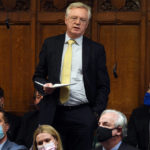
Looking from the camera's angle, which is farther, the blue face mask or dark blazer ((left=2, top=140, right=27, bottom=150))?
the blue face mask

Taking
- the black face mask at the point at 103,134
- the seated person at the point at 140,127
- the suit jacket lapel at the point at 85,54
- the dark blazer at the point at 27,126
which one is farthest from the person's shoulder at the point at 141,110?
the black face mask at the point at 103,134

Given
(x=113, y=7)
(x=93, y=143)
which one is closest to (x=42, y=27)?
(x=113, y=7)

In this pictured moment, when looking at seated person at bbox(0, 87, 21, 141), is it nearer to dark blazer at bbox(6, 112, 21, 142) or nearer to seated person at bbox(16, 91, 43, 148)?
dark blazer at bbox(6, 112, 21, 142)

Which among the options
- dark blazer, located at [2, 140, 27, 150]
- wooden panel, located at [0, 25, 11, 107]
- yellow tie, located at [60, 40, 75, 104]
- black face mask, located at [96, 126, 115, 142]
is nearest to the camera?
black face mask, located at [96, 126, 115, 142]

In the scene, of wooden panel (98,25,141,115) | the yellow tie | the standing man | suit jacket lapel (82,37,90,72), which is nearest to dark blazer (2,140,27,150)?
the standing man

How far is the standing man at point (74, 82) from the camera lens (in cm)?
632

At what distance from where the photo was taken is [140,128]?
739cm

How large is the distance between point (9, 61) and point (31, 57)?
32 cm

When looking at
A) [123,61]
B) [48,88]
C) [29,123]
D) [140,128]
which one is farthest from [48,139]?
[123,61]

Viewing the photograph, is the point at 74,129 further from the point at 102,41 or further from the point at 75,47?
the point at 102,41

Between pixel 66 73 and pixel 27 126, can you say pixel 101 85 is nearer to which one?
pixel 66 73

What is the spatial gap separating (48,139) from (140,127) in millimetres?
1590

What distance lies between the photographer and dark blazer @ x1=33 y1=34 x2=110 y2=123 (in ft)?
20.8

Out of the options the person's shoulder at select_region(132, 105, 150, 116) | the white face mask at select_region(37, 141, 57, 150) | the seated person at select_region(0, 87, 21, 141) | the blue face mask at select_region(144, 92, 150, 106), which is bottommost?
the seated person at select_region(0, 87, 21, 141)
